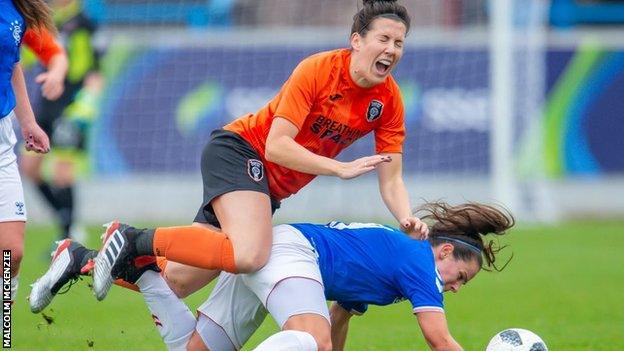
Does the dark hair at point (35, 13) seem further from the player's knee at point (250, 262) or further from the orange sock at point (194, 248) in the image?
the player's knee at point (250, 262)

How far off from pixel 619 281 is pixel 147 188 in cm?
680

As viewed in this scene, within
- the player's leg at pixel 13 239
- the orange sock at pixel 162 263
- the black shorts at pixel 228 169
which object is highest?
the black shorts at pixel 228 169

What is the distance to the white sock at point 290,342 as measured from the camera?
17.5 feet

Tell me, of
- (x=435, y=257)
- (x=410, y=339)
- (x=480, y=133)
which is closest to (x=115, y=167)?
(x=480, y=133)

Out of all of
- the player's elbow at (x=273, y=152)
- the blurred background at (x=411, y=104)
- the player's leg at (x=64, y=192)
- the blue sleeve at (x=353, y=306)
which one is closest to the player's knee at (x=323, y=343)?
the blue sleeve at (x=353, y=306)

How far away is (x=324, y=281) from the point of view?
593 cm

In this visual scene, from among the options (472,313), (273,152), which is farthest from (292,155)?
(472,313)

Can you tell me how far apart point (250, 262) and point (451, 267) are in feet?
3.11

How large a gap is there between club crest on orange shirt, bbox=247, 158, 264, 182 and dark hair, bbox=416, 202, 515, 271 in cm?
90

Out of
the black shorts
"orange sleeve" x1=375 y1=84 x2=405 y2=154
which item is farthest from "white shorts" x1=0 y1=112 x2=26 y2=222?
"orange sleeve" x1=375 y1=84 x2=405 y2=154

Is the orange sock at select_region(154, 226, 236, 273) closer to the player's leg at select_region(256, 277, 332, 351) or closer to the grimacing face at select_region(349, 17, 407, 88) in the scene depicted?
the player's leg at select_region(256, 277, 332, 351)

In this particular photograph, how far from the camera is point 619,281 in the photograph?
1076cm

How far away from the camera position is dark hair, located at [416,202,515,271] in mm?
5910

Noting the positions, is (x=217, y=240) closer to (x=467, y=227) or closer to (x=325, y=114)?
(x=325, y=114)
